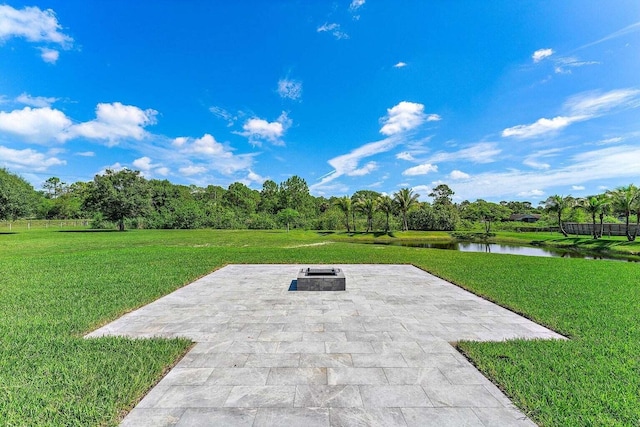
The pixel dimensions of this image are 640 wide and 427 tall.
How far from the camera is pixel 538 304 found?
5.85m

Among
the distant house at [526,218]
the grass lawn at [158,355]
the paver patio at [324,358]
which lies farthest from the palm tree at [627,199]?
the distant house at [526,218]

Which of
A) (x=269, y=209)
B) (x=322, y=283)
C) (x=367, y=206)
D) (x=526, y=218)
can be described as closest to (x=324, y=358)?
(x=322, y=283)

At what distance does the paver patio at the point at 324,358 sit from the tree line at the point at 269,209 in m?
29.7

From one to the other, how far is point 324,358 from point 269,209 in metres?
50.6

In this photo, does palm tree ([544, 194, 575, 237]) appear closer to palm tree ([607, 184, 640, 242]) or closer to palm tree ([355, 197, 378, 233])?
palm tree ([607, 184, 640, 242])

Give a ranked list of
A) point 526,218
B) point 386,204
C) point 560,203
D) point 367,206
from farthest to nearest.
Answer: point 526,218
point 367,206
point 386,204
point 560,203

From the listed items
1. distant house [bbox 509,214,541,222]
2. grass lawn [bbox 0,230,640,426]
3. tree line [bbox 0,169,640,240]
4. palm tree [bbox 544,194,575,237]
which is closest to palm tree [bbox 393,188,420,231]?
tree line [bbox 0,169,640,240]

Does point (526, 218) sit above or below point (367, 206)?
below

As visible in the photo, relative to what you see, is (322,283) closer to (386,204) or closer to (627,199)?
(386,204)

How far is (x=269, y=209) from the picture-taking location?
53.2 m

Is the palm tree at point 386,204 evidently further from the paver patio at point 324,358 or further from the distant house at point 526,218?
the distant house at point 526,218

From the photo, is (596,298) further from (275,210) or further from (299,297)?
(275,210)

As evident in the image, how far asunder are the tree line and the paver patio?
2968cm

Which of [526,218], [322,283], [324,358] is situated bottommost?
[324,358]
